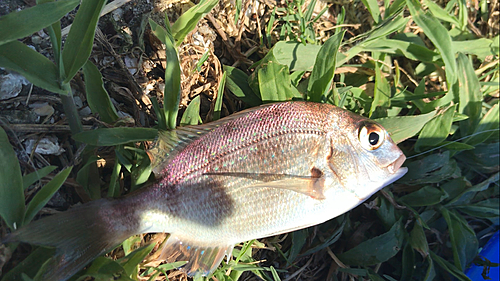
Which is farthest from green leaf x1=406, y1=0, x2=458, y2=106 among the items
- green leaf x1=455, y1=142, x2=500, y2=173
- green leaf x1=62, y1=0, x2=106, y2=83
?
green leaf x1=62, y1=0, x2=106, y2=83

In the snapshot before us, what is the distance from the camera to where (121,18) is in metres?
2.39

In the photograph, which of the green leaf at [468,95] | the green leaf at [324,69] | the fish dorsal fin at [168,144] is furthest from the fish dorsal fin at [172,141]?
the green leaf at [468,95]

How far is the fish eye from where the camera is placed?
191 centimetres

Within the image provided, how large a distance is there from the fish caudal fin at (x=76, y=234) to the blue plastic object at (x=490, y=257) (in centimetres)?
250

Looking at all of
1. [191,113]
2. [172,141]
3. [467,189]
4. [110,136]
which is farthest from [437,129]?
[110,136]

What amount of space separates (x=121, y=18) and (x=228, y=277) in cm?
185

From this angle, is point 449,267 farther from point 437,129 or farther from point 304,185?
point 304,185

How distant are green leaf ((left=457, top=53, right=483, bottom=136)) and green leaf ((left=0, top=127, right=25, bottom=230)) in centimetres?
291

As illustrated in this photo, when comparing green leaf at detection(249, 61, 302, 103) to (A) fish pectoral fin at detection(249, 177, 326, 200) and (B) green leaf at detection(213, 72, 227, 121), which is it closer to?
(B) green leaf at detection(213, 72, 227, 121)

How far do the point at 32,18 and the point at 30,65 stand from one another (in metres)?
0.24

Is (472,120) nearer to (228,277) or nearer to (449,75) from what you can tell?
(449,75)

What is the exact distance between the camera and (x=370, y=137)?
191cm

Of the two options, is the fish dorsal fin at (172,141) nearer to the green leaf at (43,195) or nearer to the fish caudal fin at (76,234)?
the fish caudal fin at (76,234)

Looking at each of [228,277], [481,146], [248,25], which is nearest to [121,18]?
[248,25]
